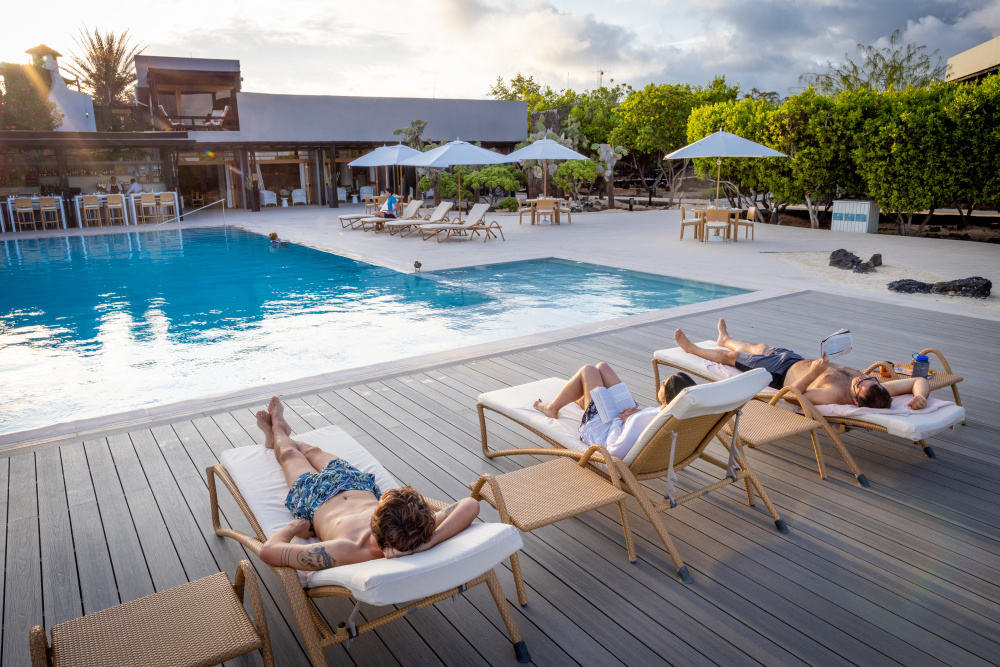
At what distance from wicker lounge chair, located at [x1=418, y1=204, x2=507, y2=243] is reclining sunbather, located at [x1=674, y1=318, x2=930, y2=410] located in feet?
34.6

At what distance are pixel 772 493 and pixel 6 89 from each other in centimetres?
2735

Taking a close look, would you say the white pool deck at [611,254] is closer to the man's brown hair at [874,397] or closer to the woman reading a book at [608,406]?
the woman reading a book at [608,406]

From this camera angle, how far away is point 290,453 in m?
3.07

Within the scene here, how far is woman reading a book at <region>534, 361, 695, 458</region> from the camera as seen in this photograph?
3066mm

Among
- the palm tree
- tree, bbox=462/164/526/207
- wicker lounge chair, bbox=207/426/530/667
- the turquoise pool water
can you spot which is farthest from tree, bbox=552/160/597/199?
the palm tree

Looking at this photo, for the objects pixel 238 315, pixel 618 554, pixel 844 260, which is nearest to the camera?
pixel 618 554

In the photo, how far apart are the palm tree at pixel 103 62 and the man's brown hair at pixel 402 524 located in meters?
53.8

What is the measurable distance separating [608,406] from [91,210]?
851 inches

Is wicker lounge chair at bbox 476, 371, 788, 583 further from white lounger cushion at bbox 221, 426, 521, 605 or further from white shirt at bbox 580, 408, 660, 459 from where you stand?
white lounger cushion at bbox 221, 426, 521, 605

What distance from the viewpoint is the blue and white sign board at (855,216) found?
51.3ft

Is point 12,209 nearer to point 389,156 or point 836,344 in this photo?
point 389,156

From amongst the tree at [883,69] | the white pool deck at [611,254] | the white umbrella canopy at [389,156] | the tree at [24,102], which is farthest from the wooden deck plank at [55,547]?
the tree at [883,69]

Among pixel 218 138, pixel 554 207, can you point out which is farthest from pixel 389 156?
pixel 218 138

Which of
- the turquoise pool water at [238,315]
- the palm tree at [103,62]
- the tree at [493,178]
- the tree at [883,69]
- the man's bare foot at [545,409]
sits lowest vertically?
the turquoise pool water at [238,315]
